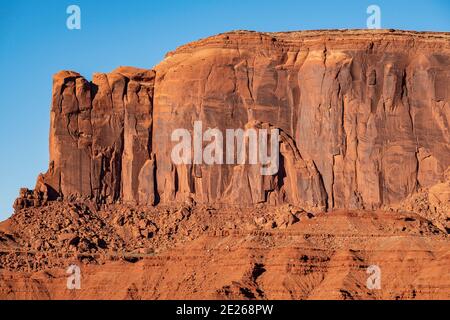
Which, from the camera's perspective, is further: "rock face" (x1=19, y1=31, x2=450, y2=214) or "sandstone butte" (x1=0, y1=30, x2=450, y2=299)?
"rock face" (x1=19, y1=31, x2=450, y2=214)

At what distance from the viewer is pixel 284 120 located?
147500 millimetres

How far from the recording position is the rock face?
14538 centimetres

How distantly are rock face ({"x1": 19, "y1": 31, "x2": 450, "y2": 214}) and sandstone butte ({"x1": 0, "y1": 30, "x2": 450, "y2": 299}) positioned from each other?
0.09m

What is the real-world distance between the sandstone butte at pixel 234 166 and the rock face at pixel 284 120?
0.09m

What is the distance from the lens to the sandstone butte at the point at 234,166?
140875mm

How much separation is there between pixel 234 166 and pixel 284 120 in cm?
466

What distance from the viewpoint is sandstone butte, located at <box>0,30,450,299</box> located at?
140875mm

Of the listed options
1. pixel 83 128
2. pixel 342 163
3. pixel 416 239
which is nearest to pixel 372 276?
pixel 416 239

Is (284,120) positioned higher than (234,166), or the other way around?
(284,120)

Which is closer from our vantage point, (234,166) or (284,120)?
(234,166)

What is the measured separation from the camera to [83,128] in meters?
148

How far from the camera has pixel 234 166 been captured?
145750 mm
